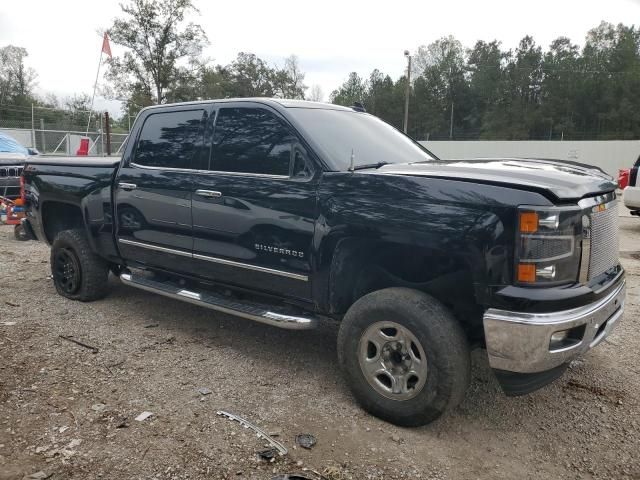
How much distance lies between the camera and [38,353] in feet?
13.3

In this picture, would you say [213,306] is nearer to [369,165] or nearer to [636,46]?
[369,165]

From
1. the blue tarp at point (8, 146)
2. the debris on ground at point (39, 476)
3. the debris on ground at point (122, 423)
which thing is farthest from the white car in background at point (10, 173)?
the debris on ground at point (39, 476)

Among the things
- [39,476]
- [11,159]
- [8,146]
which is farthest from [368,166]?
[8,146]

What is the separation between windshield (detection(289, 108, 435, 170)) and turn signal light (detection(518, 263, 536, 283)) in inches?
52.6

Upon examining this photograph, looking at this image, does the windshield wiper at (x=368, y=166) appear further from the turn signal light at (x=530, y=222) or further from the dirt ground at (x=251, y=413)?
the dirt ground at (x=251, y=413)

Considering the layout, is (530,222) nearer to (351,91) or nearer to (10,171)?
(10,171)

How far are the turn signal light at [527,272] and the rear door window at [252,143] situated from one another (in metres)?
1.66

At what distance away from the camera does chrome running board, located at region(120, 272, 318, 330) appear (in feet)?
11.6

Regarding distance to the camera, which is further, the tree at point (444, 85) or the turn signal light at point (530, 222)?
the tree at point (444, 85)

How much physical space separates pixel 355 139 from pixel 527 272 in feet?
5.75

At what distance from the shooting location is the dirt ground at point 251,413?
8.97 ft

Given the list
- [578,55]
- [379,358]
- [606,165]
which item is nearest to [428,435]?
[379,358]

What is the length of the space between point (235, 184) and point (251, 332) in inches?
58.0

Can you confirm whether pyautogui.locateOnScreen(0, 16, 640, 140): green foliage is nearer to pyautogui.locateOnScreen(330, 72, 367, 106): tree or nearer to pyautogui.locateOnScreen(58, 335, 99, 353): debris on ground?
pyautogui.locateOnScreen(330, 72, 367, 106): tree
